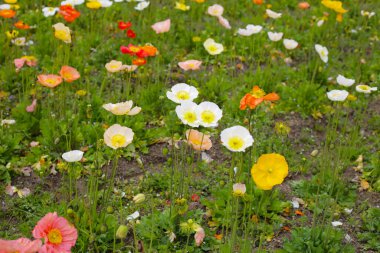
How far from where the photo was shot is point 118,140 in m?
2.49

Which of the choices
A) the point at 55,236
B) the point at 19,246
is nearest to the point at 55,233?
the point at 55,236

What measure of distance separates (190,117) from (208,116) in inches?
4.5

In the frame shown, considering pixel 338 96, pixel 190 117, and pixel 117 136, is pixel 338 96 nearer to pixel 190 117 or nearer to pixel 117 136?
pixel 190 117

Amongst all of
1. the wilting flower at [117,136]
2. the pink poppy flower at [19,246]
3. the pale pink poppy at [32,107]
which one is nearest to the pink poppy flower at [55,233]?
the pink poppy flower at [19,246]

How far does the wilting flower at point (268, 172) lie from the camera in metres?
2.18

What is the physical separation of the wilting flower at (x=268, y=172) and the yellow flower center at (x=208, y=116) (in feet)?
1.36

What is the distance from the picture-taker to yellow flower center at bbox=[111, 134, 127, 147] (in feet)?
8.11

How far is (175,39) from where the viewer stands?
4930 mm

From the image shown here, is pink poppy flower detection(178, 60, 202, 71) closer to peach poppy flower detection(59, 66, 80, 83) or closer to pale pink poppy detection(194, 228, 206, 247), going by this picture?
peach poppy flower detection(59, 66, 80, 83)

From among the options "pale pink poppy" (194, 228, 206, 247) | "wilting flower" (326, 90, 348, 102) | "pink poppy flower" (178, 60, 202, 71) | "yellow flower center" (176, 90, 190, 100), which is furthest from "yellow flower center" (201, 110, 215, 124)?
"pink poppy flower" (178, 60, 202, 71)

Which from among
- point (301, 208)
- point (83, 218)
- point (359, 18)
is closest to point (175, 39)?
point (359, 18)

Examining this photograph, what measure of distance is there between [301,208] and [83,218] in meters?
1.26

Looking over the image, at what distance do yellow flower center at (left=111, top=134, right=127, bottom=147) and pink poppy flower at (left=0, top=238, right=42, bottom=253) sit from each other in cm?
71

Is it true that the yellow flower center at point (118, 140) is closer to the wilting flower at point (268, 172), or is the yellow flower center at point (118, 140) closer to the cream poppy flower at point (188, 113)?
the cream poppy flower at point (188, 113)
